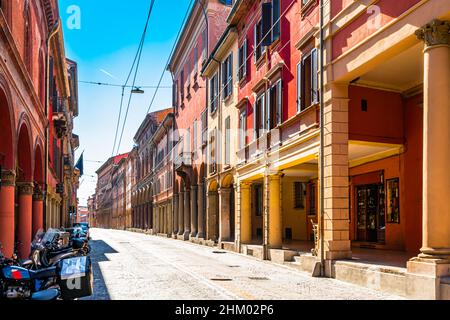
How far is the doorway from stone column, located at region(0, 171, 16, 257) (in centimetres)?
1201

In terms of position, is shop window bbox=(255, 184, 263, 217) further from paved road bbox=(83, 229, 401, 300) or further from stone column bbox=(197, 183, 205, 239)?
paved road bbox=(83, 229, 401, 300)

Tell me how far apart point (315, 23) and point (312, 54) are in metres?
0.91

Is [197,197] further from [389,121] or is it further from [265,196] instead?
[389,121]

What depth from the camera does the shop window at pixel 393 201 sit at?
55.4ft

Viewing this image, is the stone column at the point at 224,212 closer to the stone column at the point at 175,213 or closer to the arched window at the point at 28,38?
the arched window at the point at 28,38

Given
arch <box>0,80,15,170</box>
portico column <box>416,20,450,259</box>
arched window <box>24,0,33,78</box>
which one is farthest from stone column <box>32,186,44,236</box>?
portico column <box>416,20,450,259</box>

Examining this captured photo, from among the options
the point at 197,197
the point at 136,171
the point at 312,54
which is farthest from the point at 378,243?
the point at 136,171

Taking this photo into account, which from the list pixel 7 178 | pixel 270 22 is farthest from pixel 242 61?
pixel 7 178

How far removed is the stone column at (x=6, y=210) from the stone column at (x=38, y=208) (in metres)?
7.72

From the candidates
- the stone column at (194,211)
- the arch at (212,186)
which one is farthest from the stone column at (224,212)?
the stone column at (194,211)

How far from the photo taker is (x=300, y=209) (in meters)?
25.9

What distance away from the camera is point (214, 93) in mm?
29719

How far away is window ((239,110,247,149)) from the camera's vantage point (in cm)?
2308
